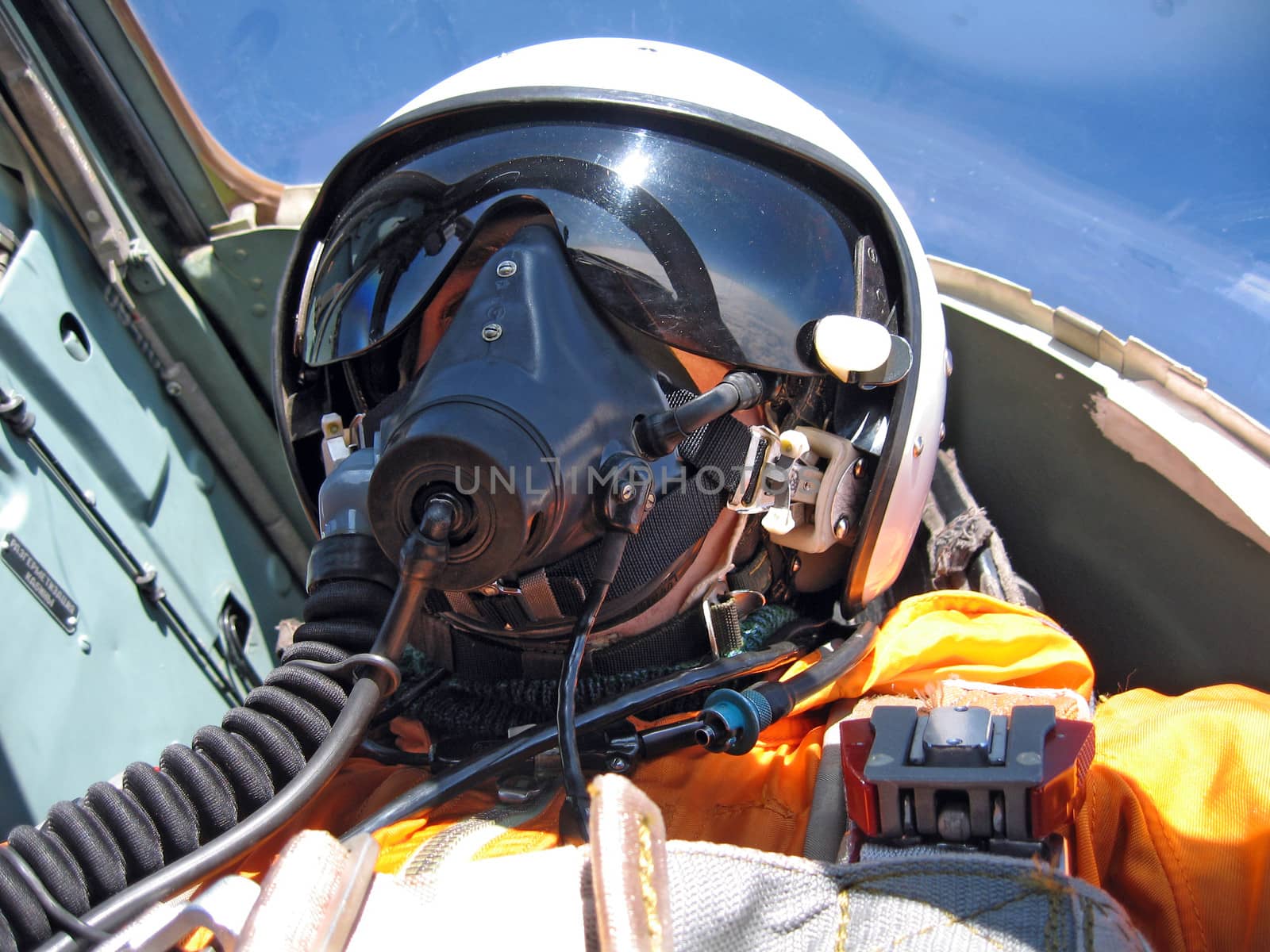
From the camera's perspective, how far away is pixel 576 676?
1209mm

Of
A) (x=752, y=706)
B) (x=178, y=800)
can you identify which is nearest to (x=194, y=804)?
(x=178, y=800)

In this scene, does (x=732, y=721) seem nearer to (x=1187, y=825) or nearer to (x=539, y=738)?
(x=539, y=738)

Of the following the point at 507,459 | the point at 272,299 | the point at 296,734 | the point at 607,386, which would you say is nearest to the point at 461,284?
the point at 607,386

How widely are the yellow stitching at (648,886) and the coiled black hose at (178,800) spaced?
49cm

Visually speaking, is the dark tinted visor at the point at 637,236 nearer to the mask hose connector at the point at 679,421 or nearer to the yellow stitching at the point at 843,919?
the mask hose connector at the point at 679,421

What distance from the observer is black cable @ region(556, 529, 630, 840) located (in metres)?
1.13

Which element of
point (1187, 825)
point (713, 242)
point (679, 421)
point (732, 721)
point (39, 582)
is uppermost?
point (713, 242)

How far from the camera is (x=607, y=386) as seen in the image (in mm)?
1240

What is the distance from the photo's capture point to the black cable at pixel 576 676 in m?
1.13

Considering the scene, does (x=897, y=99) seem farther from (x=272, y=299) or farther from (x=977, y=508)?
(x=272, y=299)

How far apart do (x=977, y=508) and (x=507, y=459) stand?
1.10m

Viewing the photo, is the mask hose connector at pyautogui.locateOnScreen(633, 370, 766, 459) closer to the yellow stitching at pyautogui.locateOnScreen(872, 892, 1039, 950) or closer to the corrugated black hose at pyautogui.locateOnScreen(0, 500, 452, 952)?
the corrugated black hose at pyautogui.locateOnScreen(0, 500, 452, 952)

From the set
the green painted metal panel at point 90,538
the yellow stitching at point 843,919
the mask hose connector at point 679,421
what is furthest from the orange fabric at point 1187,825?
the green painted metal panel at point 90,538

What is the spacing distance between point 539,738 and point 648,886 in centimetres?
46
